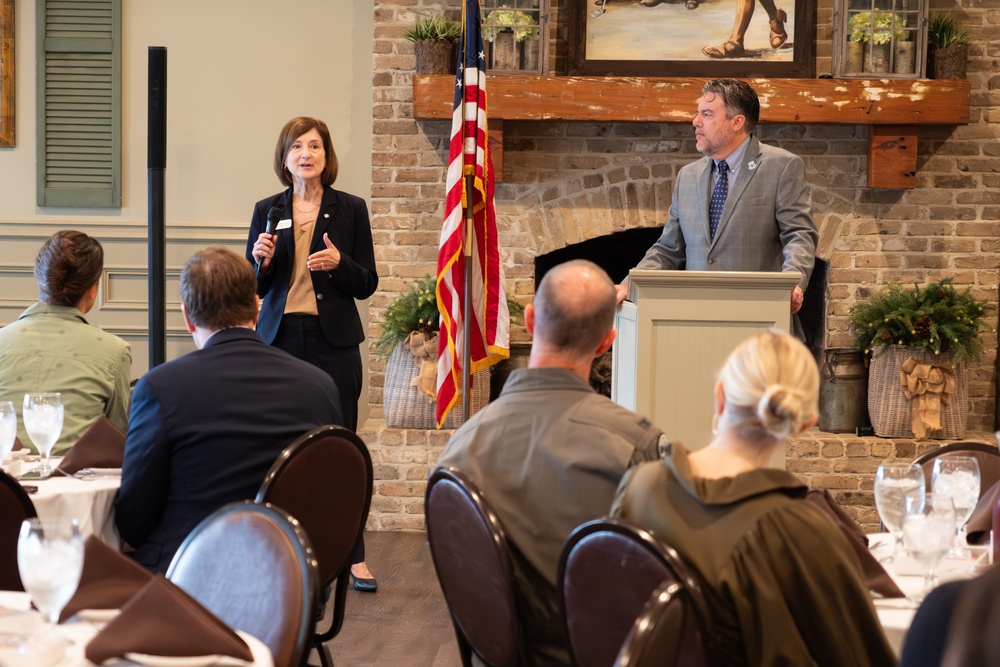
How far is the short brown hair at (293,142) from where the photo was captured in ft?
14.0

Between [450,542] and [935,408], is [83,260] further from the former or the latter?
[935,408]

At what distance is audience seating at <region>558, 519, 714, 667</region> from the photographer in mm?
1616

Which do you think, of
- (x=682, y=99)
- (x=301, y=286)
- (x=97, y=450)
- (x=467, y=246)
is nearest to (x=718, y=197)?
(x=467, y=246)

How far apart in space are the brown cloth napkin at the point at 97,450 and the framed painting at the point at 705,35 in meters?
3.65

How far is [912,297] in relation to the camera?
223 inches

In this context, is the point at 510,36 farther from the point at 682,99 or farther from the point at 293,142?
the point at 293,142

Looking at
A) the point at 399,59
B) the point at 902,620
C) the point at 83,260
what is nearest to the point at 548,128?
the point at 399,59

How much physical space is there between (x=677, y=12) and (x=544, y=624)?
434 cm

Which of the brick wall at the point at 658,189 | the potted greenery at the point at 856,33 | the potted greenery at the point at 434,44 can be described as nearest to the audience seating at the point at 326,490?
the brick wall at the point at 658,189

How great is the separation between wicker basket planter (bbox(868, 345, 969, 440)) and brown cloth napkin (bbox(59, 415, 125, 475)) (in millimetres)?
3961

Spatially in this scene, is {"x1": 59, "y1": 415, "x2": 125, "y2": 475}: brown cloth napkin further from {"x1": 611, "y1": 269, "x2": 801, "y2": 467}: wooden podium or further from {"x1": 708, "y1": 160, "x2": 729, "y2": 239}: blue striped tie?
{"x1": 708, "y1": 160, "x2": 729, "y2": 239}: blue striped tie

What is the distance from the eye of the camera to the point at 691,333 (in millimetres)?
3285

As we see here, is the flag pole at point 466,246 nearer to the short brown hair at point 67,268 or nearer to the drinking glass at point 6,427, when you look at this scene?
the short brown hair at point 67,268

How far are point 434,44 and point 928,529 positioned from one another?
4.29m
